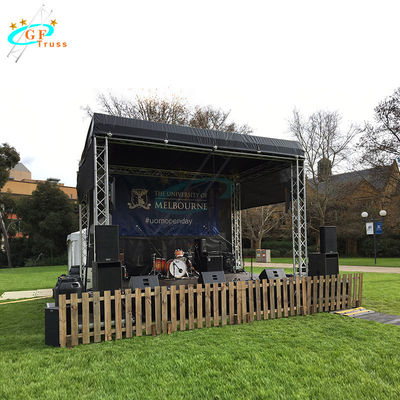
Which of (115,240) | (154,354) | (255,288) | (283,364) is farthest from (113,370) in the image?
(255,288)

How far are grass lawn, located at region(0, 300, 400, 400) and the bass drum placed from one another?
4.59 metres

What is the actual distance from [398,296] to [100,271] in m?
7.06

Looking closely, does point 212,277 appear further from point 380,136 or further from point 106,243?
point 380,136

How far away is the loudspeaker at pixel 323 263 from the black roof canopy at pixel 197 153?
99.4 inches

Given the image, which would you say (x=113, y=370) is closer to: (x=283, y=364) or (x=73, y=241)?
A: (x=283, y=364)

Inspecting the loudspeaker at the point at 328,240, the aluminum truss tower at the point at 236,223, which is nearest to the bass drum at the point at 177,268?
the aluminum truss tower at the point at 236,223

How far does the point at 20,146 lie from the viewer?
30438 mm

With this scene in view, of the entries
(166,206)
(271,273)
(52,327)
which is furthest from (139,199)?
(52,327)

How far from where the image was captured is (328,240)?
724 cm

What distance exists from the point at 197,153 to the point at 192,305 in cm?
486

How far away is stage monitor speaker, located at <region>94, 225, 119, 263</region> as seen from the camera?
5441 mm

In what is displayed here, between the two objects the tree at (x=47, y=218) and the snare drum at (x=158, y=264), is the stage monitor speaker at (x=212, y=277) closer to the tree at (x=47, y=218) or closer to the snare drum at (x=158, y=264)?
the snare drum at (x=158, y=264)

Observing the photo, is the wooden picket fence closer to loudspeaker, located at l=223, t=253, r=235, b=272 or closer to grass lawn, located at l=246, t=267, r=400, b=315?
grass lawn, located at l=246, t=267, r=400, b=315

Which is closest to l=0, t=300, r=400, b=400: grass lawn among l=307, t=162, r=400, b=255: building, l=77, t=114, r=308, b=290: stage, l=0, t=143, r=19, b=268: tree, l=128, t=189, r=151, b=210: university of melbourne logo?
l=77, t=114, r=308, b=290: stage
